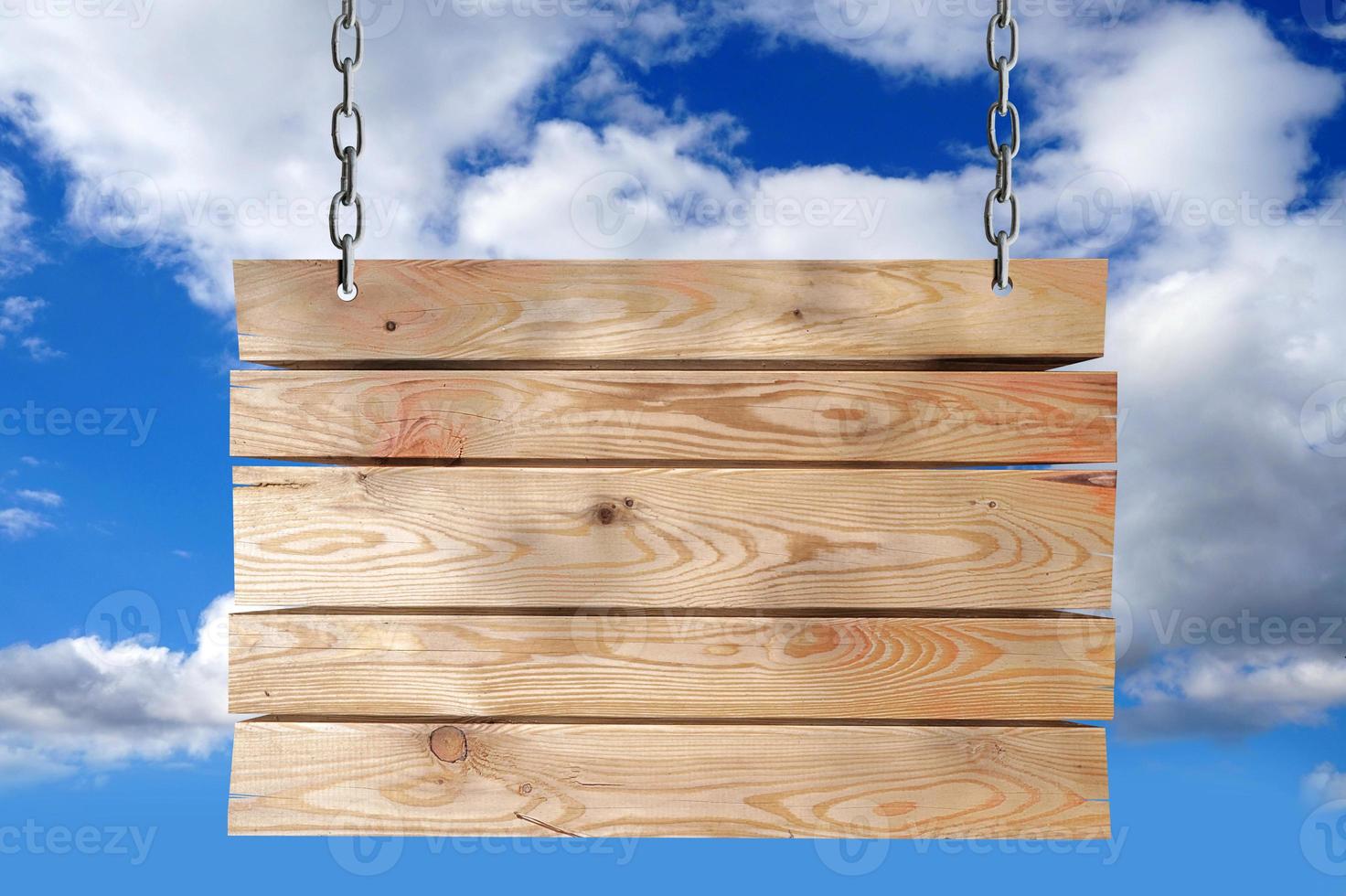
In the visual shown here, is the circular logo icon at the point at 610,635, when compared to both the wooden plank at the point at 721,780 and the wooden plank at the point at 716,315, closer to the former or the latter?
the wooden plank at the point at 721,780

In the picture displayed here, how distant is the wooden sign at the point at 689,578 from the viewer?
6.09ft

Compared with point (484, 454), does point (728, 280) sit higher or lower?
higher

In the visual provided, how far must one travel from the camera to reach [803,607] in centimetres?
187

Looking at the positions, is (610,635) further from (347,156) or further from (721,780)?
(347,156)

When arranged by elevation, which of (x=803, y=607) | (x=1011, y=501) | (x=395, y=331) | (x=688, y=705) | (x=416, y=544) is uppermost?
(x=395, y=331)

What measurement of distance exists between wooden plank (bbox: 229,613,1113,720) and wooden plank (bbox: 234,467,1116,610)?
0.16 ft

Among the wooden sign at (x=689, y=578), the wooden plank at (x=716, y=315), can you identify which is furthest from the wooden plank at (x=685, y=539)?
the wooden plank at (x=716, y=315)

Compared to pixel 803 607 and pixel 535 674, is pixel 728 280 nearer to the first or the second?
pixel 803 607

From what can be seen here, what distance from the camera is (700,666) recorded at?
185 centimetres

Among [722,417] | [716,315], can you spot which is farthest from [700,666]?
[716,315]

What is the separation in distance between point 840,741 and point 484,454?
0.97 metres

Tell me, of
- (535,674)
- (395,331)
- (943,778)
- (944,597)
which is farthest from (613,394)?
(943,778)

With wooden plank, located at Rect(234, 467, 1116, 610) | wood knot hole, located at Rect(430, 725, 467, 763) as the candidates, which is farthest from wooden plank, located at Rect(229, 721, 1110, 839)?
wooden plank, located at Rect(234, 467, 1116, 610)

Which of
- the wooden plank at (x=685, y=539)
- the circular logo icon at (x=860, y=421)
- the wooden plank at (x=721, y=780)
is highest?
the circular logo icon at (x=860, y=421)
